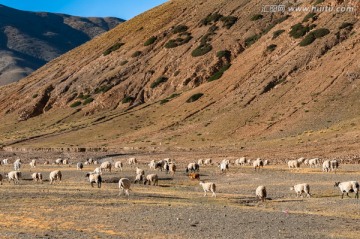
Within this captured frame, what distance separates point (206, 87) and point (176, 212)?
80976 millimetres

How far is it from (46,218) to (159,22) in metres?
123

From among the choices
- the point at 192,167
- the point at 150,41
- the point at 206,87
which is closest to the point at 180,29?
the point at 150,41

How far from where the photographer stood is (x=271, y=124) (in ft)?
263

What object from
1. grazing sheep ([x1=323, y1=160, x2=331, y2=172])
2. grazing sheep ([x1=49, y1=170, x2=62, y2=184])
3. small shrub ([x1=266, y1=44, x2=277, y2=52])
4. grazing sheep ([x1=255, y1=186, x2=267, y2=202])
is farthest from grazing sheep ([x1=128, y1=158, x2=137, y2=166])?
small shrub ([x1=266, y1=44, x2=277, y2=52])

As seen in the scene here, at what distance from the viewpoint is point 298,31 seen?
10069 cm

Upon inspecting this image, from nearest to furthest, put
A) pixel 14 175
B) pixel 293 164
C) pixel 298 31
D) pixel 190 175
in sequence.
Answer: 1. pixel 14 175
2. pixel 190 175
3. pixel 293 164
4. pixel 298 31

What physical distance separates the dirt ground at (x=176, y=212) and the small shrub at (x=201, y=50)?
7908 centimetres

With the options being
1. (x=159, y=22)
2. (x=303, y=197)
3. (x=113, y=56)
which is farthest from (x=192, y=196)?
(x=159, y=22)

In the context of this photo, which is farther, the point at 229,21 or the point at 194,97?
the point at 229,21

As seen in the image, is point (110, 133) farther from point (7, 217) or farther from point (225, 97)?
point (7, 217)

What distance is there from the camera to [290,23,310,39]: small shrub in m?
99.6

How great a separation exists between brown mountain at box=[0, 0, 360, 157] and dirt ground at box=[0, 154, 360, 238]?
2974cm

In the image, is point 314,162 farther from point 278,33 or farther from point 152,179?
point 278,33

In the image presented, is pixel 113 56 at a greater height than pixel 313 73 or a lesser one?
greater
